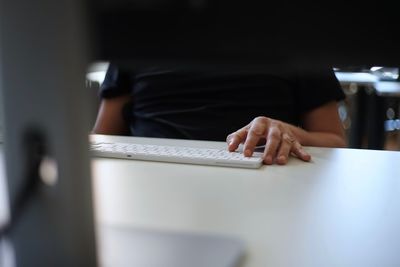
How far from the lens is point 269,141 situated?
0.85 metres

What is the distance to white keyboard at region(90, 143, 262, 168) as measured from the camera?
31.0 inches

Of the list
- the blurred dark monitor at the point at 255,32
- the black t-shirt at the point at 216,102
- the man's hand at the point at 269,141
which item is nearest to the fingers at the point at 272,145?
the man's hand at the point at 269,141

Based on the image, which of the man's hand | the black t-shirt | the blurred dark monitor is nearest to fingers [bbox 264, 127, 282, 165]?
the man's hand

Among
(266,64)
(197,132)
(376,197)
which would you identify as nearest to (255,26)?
(266,64)

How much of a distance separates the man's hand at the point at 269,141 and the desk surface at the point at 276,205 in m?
0.03

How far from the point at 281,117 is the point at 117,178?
0.64m

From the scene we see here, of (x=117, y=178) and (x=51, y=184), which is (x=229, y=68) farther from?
(x=117, y=178)

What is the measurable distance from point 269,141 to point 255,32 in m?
0.61

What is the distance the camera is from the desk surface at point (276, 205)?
44 cm

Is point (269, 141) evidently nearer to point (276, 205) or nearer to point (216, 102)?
point (276, 205)

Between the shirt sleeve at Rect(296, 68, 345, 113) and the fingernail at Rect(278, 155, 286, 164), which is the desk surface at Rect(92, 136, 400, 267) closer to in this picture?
the fingernail at Rect(278, 155, 286, 164)

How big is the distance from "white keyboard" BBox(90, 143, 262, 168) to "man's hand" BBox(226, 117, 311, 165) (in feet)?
0.06

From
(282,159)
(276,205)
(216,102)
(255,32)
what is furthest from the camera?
(216,102)

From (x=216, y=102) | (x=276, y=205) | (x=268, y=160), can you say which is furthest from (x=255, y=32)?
(x=216, y=102)
